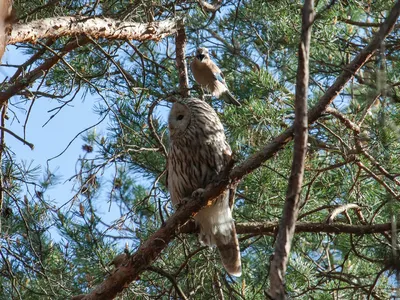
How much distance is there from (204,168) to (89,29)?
90cm

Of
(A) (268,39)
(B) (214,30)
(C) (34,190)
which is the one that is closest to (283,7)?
(A) (268,39)

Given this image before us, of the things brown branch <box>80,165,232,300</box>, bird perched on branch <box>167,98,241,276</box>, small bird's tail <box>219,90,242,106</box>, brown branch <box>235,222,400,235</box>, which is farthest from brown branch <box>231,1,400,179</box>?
small bird's tail <box>219,90,242,106</box>

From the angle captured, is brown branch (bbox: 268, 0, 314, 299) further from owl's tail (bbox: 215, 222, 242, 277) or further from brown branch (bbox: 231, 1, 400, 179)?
owl's tail (bbox: 215, 222, 242, 277)

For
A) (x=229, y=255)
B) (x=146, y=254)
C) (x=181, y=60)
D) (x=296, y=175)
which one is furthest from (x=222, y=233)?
(x=296, y=175)

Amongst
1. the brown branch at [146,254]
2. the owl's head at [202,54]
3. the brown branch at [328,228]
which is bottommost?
the brown branch at [146,254]

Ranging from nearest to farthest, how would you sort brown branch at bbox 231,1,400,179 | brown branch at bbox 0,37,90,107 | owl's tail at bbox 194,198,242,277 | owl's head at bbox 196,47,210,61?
brown branch at bbox 231,1,400,179, brown branch at bbox 0,37,90,107, owl's tail at bbox 194,198,242,277, owl's head at bbox 196,47,210,61

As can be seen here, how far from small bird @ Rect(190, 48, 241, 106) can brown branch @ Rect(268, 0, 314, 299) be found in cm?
236

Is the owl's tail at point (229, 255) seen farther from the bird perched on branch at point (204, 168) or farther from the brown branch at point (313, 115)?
the brown branch at point (313, 115)

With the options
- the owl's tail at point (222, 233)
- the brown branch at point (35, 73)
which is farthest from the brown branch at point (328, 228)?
the brown branch at point (35, 73)

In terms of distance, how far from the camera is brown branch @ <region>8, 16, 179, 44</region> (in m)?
2.46

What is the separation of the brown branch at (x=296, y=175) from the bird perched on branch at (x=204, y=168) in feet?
6.24

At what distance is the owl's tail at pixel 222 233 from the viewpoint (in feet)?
10.4

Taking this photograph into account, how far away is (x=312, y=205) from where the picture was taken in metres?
3.32

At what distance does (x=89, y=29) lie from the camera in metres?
2.76
